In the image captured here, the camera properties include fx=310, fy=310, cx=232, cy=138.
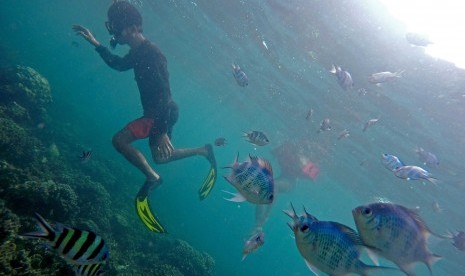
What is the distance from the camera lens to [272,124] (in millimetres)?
40719

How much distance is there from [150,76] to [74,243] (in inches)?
266

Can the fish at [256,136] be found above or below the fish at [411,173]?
above

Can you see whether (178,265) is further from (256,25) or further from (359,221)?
(256,25)

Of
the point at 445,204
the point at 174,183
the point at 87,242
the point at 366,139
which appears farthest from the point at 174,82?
the point at 87,242

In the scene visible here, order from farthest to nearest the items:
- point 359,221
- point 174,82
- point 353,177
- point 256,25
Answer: point 174,82 → point 353,177 → point 256,25 → point 359,221

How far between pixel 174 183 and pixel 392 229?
4050 cm

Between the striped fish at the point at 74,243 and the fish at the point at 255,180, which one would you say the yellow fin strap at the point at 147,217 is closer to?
the fish at the point at 255,180

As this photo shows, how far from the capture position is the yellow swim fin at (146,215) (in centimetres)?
745

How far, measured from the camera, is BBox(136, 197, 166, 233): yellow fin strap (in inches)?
293

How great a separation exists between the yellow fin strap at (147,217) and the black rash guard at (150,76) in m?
2.30

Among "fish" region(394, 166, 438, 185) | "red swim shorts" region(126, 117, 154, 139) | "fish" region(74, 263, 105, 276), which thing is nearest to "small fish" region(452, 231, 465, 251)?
"fish" region(394, 166, 438, 185)

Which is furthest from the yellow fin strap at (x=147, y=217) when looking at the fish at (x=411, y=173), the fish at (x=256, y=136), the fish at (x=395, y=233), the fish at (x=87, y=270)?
the fish at (x=411, y=173)

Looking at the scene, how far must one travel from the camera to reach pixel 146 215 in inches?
297

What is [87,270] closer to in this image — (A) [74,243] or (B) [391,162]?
(A) [74,243]
